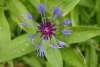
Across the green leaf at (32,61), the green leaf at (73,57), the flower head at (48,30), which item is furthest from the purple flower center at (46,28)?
the green leaf at (32,61)

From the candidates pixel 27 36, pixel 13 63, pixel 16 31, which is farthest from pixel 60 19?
pixel 13 63

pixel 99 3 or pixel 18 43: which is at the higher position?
pixel 99 3

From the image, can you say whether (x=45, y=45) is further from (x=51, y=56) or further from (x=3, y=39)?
(x=3, y=39)

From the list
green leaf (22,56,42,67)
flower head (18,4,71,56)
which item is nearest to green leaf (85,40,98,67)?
green leaf (22,56,42,67)

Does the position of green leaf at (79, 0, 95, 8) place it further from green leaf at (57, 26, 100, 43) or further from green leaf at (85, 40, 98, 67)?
green leaf at (57, 26, 100, 43)

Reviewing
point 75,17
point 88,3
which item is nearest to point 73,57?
point 75,17

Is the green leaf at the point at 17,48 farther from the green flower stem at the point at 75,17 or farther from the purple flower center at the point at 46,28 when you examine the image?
the green flower stem at the point at 75,17
